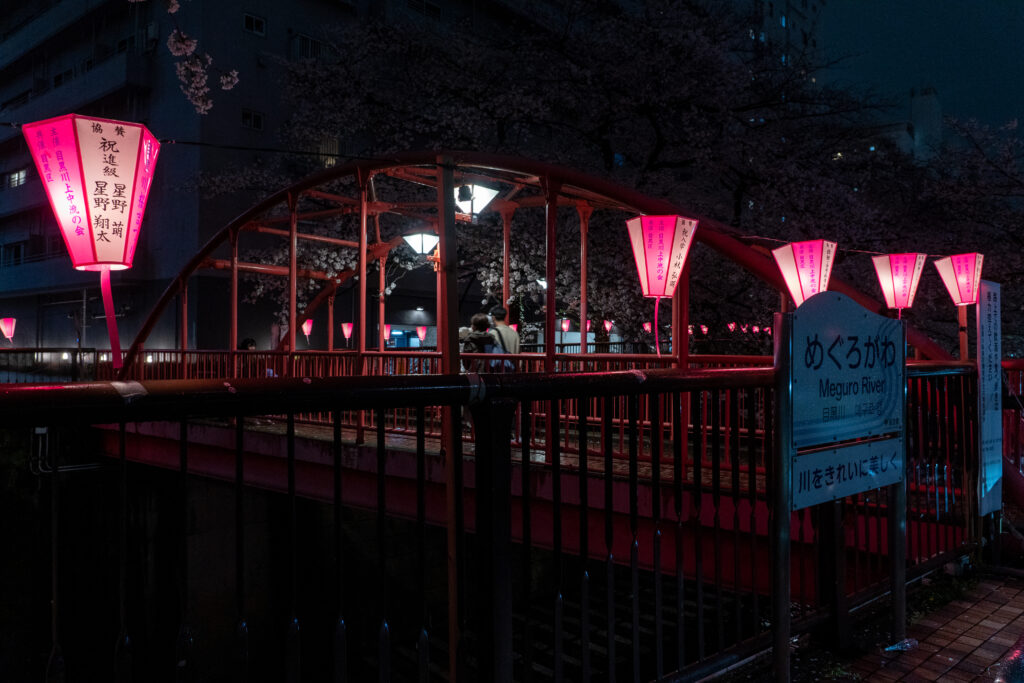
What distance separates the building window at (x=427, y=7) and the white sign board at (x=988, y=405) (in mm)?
29952

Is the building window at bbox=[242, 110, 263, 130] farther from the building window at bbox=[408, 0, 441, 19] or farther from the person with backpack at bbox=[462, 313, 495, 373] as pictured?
the person with backpack at bbox=[462, 313, 495, 373]

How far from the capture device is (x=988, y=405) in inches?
202

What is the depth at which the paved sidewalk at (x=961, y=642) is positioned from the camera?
3451 millimetres

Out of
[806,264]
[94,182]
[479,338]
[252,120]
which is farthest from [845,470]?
[252,120]

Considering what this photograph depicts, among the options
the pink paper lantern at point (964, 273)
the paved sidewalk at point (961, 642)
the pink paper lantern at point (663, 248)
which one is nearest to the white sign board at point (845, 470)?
the paved sidewalk at point (961, 642)

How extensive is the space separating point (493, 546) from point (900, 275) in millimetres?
11349

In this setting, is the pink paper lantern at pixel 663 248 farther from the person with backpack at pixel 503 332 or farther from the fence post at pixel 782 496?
the fence post at pixel 782 496

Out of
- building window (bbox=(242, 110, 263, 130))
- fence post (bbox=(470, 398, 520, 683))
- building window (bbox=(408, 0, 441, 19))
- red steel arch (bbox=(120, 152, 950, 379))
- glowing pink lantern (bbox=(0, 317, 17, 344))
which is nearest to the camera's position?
fence post (bbox=(470, 398, 520, 683))

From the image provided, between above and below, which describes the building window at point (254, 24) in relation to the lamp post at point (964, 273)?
above

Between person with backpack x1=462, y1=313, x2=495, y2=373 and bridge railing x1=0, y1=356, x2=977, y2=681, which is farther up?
person with backpack x1=462, y1=313, x2=495, y2=373

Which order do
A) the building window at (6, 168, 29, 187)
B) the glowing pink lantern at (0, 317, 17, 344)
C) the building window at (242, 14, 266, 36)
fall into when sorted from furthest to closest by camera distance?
the building window at (6, 168, 29, 187) < the glowing pink lantern at (0, 317, 17, 344) < the building window at (242, 14, 266, 36)

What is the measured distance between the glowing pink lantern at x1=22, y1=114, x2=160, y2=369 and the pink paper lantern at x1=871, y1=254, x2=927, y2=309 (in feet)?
37.4

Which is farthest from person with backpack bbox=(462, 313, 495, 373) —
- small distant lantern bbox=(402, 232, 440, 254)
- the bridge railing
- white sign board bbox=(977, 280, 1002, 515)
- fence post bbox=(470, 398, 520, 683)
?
fence post bbox=(470, 398, 520, 683)

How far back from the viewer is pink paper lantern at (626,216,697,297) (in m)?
9.70
